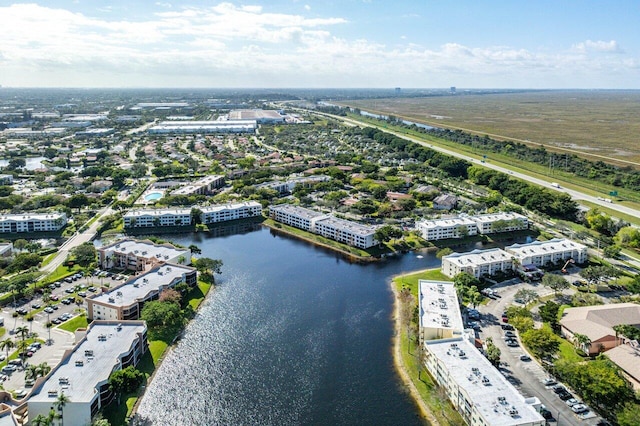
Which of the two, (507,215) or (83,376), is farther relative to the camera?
(507,215)

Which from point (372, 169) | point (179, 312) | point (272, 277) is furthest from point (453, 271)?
point (372, 169)

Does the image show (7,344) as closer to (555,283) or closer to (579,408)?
(579,408)

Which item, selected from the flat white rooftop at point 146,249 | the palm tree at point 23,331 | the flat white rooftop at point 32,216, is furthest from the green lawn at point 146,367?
the flat white rooftop at point 32,216

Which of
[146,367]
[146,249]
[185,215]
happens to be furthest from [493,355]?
[185,215]

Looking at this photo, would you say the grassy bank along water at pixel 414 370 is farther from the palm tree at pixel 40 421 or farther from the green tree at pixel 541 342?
the palm tree at pixel 40 421

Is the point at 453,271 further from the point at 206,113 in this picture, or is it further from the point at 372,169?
the point at 206,113

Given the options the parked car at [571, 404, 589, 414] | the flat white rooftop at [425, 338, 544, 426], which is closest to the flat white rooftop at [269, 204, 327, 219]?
the flat white rooftop at [425, 338, 544, 426]
